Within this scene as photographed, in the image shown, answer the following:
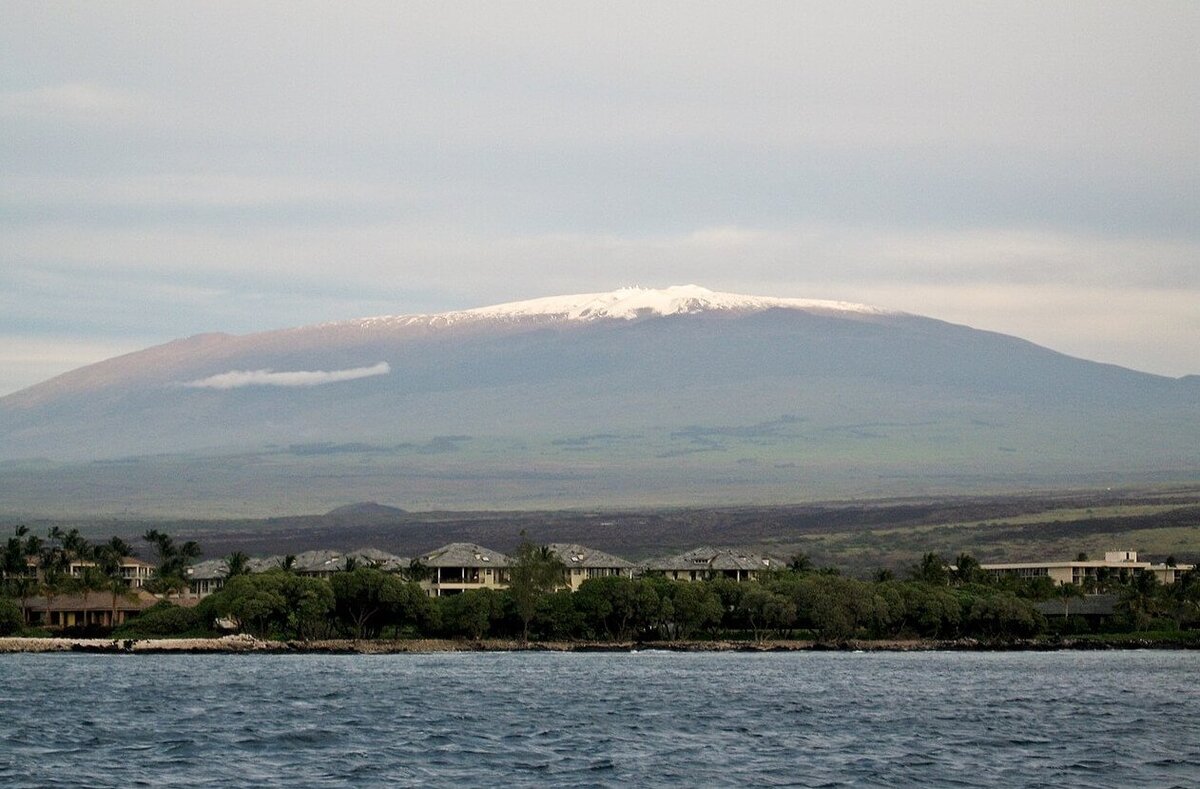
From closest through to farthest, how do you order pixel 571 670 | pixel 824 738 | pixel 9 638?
pixel 824 738 < pixel 571 670 < pixel 9 638

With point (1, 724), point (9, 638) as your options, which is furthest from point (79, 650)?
point (1, 724)

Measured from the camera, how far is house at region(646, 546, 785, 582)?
18788cm

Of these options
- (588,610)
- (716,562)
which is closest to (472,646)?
(588,610)

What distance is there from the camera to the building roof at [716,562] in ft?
621

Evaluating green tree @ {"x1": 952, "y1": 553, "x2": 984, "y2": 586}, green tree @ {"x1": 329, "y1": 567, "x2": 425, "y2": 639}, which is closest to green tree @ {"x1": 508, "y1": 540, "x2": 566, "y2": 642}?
green tree @ {"x1": 329, "y1": 567, "x2": 425, "y2": 639}

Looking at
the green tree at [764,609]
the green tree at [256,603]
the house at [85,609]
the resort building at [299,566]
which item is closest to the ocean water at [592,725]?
the green tree at [256,603]

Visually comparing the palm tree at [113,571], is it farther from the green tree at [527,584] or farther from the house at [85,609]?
the green tree at [527,584]

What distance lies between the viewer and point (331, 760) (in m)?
59.8

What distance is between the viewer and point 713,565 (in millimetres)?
188875

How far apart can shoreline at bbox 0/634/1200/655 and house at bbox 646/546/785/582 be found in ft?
128

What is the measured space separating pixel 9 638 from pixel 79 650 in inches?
262

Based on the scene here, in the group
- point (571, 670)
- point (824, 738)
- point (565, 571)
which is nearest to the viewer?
point (824, 738)

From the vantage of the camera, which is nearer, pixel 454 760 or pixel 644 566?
pixel 454 760

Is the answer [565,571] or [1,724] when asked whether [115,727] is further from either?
[565,571]
